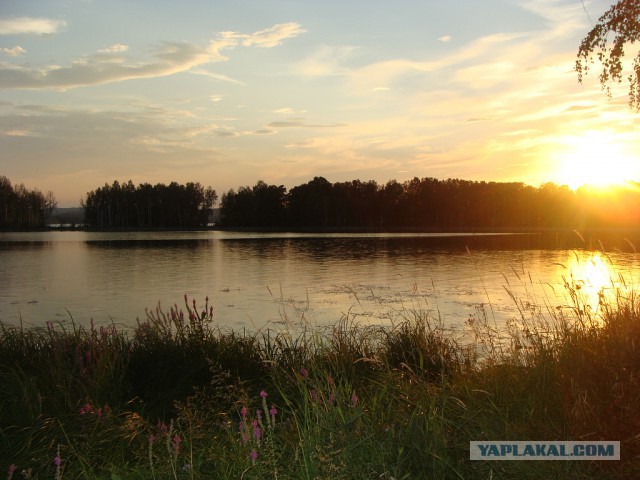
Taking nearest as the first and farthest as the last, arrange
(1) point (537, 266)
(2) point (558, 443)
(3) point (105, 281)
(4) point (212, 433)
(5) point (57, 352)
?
1. (2) point (558, 443)
2. (4) point (212, 433)
3. (5) point (57, 352)
4. (3) point (105, 281)
5. (1) point (537, 266)

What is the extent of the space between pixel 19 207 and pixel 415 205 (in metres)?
124

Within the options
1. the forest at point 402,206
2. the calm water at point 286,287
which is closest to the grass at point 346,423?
the calm water at point 286,287

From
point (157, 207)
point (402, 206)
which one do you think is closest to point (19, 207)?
point (157, 207)

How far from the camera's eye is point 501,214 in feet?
529

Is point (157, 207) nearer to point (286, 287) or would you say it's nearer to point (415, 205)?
point (415, 205)

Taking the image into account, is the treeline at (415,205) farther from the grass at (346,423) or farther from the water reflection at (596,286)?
the grass at (346,423)

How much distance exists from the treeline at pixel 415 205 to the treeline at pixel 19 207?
72.2 meters

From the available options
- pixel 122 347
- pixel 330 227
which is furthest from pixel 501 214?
pixel 122 347

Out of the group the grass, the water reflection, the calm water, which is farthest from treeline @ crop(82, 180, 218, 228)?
the grass

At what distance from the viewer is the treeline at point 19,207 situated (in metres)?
173

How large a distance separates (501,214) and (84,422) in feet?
539

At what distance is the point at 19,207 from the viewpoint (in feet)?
598

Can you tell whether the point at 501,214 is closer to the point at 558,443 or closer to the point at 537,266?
the point at 537,266

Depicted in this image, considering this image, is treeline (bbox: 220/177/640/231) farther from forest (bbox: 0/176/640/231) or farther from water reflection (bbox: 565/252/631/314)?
water reflection (bbox: 565/252/631/314)
